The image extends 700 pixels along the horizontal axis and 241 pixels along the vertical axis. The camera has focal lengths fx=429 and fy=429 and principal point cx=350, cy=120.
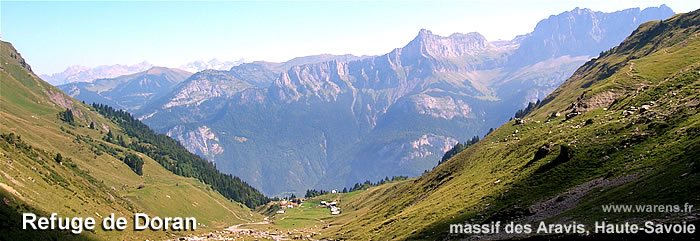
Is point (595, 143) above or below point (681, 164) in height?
above

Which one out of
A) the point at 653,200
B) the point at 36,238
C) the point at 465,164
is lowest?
the point at 36,238

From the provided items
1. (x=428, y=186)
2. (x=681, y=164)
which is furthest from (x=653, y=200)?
(x=428, y=186)

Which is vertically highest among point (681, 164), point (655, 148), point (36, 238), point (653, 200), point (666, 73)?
point (666, 73)

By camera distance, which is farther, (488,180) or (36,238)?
(488,180)

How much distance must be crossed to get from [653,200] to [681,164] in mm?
8859

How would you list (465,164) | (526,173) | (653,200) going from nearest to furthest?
(653,200) → (526,173) → (465,164)

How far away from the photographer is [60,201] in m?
77.2

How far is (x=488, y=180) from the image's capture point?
88.4 meters

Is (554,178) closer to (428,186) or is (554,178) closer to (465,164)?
(465,164)

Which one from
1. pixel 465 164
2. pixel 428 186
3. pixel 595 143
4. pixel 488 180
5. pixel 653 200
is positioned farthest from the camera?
pixel 428 186

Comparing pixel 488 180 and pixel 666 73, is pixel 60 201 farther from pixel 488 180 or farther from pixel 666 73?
pixel 666 73

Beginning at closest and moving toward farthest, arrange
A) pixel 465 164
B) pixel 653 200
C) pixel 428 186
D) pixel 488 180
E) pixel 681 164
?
pixel 653 200 < pixel 681 164 < pixel 488 180 < pixel 465 164 < pixel 428 186

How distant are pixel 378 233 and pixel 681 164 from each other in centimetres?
5925

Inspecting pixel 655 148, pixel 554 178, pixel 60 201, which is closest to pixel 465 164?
pixel 554 178
